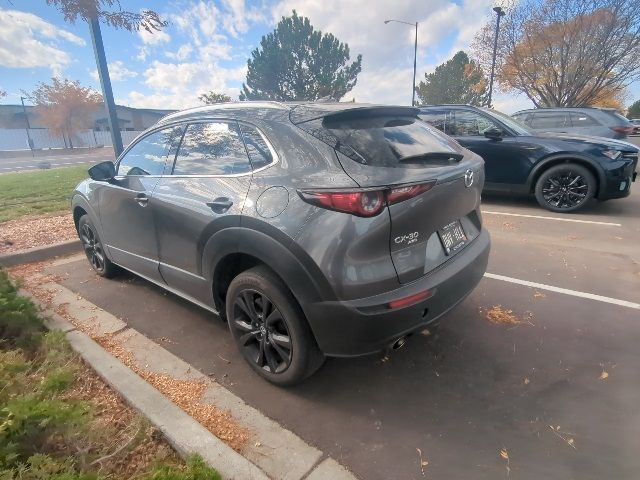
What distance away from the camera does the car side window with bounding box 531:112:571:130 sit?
34.0 ft

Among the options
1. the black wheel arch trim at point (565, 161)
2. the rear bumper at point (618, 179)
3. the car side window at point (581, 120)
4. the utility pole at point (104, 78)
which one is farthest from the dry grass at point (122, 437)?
the car side window at point (581, 120)

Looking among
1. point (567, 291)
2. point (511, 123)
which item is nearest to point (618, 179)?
point (511, 123)

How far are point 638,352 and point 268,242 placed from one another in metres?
2.76

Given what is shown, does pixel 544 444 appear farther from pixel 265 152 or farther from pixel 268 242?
pixel 265 152

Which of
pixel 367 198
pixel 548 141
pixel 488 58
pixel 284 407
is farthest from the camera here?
pixel 488 58

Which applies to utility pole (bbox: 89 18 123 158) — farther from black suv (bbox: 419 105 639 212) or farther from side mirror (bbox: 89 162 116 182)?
black suv (bbox: 419 105 639 212)

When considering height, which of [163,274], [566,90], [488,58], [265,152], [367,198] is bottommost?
[163,274]

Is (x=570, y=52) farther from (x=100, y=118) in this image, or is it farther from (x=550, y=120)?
(x=100, y=118)

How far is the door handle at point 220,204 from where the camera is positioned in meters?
2.53

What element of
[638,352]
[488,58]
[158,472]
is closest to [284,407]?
[158,472]

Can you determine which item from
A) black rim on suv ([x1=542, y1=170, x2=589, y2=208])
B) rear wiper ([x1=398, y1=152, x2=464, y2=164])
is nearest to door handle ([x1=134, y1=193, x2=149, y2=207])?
rear wiper ([x1=398, y1=152, x2=464, y2=164])

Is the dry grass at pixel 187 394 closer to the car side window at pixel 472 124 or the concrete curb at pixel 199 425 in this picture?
the concrete curb at pixel 199 425

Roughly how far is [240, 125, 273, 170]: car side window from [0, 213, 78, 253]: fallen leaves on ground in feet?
14.5

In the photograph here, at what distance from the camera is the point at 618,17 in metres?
17.2
